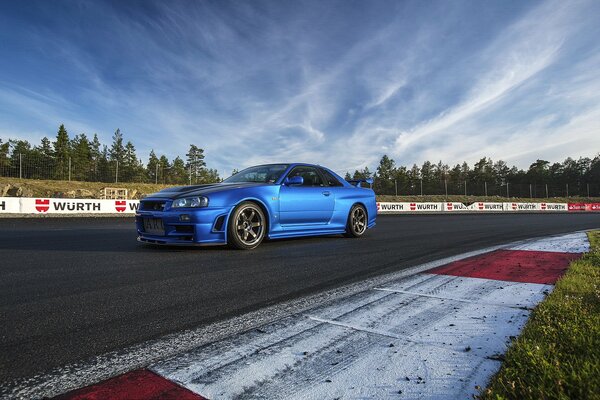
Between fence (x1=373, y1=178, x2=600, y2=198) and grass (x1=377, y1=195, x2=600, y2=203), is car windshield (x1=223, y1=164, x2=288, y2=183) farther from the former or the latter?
fence (x1=373, y1=178, x2=600, y2=198)

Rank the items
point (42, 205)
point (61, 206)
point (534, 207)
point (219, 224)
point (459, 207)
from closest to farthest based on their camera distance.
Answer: point (219, 224), point (42, 205), point (61, 206), point (459, 207), point (534, 207)

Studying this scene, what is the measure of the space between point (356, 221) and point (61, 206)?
15329mm

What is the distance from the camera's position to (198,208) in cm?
480

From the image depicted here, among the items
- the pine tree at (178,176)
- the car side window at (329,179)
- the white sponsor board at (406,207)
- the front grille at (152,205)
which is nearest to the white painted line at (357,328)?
the front grille at (152,205)

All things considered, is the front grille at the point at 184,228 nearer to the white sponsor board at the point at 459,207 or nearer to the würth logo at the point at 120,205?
the würth logo at the point at 120,205

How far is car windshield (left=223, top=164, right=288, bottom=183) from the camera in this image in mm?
5969

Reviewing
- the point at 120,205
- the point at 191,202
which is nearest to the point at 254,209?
the point at 191,202

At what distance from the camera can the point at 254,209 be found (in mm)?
5332

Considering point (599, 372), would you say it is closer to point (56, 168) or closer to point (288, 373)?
point (288, 373)

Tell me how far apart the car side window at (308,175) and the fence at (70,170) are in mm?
28187

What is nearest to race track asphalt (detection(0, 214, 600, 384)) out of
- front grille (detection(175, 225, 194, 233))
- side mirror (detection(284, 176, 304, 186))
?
front grille (detection(175, 225, 194, 233))

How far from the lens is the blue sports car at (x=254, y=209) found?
4.85 meters

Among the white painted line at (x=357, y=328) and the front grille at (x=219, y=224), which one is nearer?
the white painted line at (x=357, y=328)

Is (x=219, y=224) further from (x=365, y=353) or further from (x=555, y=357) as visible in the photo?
(x=555, y=357)
